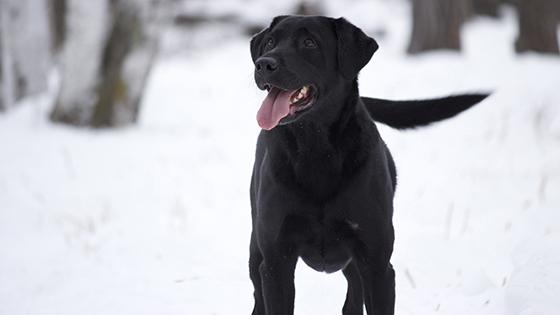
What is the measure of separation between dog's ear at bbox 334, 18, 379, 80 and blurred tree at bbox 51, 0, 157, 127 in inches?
231

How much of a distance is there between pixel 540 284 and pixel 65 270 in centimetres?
272

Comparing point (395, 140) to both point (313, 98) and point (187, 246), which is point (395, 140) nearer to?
point (187, 246)

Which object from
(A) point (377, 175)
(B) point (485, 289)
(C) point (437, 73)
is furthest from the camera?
(C) point (437, 73)

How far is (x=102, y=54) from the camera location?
8258 millimetres

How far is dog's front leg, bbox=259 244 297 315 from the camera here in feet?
8.51

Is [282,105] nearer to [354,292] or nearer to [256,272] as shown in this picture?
[256,272]

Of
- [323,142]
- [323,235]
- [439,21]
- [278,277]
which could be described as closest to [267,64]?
[323,142]

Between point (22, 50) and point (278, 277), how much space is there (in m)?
10.1

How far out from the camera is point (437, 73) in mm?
9352

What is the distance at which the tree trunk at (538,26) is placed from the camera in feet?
32.5

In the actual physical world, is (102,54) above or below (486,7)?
above

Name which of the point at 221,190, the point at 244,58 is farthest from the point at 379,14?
the point at 221,190

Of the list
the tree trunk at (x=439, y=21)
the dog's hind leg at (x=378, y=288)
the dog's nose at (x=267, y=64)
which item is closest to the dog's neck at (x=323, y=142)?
the dog's nose at (x=267, y=64)

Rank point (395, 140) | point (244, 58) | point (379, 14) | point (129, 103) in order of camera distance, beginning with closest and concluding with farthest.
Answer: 1. point (395, 140)
2. point (129, 103)
3. point (244, 58)
4. point (379, 14)
